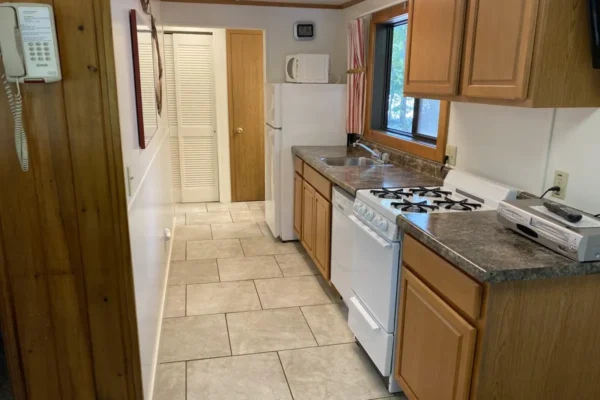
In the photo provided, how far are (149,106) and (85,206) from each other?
1.07 m

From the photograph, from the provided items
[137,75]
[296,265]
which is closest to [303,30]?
[296,265]

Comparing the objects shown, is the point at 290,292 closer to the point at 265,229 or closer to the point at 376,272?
the point at 376,272

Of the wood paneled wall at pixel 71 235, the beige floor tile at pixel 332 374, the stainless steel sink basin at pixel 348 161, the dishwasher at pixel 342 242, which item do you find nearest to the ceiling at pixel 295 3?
the stainless steel sink basin at pixel 348 161

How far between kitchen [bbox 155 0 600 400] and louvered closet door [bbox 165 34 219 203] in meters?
2.44

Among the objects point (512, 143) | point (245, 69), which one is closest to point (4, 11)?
point (512, 143)

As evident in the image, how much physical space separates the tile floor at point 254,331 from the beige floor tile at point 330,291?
13mm

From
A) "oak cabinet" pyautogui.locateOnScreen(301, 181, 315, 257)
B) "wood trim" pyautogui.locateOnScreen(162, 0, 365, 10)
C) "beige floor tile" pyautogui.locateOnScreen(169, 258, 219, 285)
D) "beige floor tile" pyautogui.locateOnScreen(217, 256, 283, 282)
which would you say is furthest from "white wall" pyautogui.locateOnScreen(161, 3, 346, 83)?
"beige floor tile" pyautogui.locateOnScreen(169, 258, 219, 285)

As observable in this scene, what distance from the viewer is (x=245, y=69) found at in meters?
5.30

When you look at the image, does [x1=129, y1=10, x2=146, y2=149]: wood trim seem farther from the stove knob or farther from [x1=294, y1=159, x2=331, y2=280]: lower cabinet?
[x1=294, y1=159, x2=331, y2=280]: lower cabinet

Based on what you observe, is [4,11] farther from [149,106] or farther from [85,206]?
[149,106]

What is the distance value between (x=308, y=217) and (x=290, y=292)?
0.67 meters

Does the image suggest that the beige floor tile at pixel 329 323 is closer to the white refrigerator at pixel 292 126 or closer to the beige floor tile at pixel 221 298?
the beige floor tile at pixel 221 298

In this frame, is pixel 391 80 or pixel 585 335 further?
pixel 391 80

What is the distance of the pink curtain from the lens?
12.6ft
